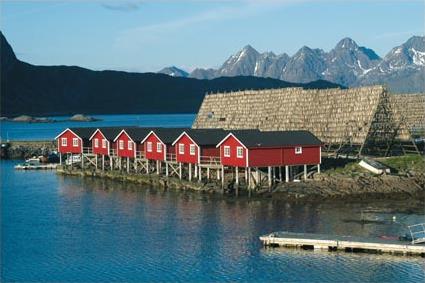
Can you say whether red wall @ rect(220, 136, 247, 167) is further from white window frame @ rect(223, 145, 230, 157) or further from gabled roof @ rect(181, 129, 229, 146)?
gabled roof @ rect(181, 129, 229, 146)

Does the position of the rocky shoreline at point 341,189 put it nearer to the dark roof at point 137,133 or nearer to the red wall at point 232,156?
the red wall at point 232,156

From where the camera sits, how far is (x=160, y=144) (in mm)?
67375

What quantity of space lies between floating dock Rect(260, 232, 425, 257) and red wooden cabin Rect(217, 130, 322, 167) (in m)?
16.7

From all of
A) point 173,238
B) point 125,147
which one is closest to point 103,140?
point 125,147

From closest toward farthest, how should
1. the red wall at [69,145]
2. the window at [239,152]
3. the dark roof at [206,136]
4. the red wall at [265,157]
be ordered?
1. the red wall at [265,157]
2. the window at [239,152]
3. the dark roof at [206,136]
4. the red wall at [69,145]

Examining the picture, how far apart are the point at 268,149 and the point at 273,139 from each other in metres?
1.34

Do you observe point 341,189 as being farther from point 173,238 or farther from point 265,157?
point 173,238

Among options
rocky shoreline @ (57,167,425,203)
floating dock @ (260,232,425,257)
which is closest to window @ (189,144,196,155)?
rocky shoreline @ (57,167,425,203)

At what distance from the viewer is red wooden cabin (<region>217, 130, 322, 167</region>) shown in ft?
188

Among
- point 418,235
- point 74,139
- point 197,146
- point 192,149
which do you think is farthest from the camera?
point 74,139

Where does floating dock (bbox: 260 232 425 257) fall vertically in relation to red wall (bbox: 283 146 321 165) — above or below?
below

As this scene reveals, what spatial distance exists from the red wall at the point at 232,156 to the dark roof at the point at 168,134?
821 cm

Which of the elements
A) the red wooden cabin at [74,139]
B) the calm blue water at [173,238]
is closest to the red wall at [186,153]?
the calm blue water at [173,238]

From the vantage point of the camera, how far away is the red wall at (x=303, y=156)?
58406mm
